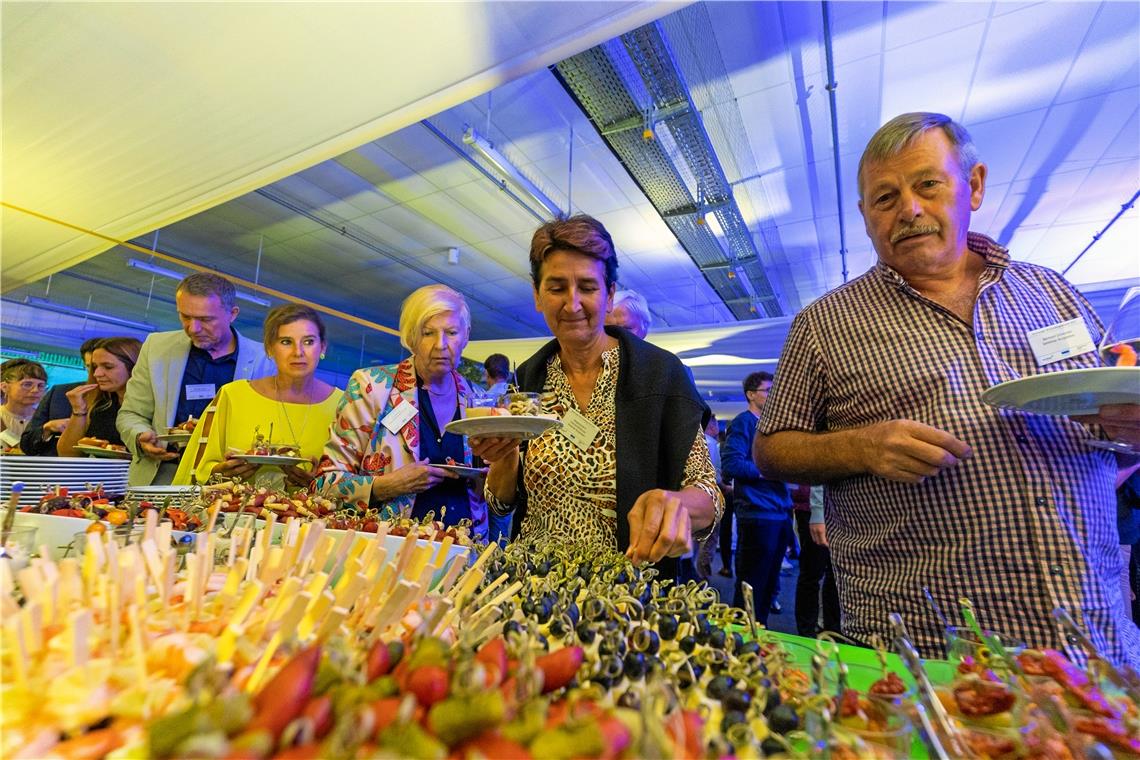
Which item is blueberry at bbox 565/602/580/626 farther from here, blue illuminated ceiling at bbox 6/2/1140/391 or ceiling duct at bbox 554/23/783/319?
blue illuminated ceiling at bbox 6/2/1140/391

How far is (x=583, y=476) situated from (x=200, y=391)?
2499mm

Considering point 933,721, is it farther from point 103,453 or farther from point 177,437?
point 103,453

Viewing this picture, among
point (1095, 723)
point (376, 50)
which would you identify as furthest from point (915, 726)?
point (376, 50)

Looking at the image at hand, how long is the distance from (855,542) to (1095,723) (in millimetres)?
717

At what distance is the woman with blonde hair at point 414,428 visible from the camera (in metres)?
1.73

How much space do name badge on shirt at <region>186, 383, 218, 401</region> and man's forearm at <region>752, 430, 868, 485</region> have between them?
289cm

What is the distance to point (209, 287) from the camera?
2.73m

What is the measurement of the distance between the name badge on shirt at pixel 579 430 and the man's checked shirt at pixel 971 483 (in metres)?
0.53

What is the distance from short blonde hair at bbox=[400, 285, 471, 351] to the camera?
6.54ft

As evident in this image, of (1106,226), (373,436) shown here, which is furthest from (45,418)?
(1106,226)

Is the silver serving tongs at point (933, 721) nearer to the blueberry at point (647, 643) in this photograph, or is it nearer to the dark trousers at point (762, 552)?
the blueberry at point (647, 643)

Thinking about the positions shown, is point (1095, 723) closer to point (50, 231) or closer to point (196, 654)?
point (196, 654)

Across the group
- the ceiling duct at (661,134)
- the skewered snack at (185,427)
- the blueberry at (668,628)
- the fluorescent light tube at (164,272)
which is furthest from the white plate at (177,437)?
the fluorescent light tube at (164,272)

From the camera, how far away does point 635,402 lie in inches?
59.6
